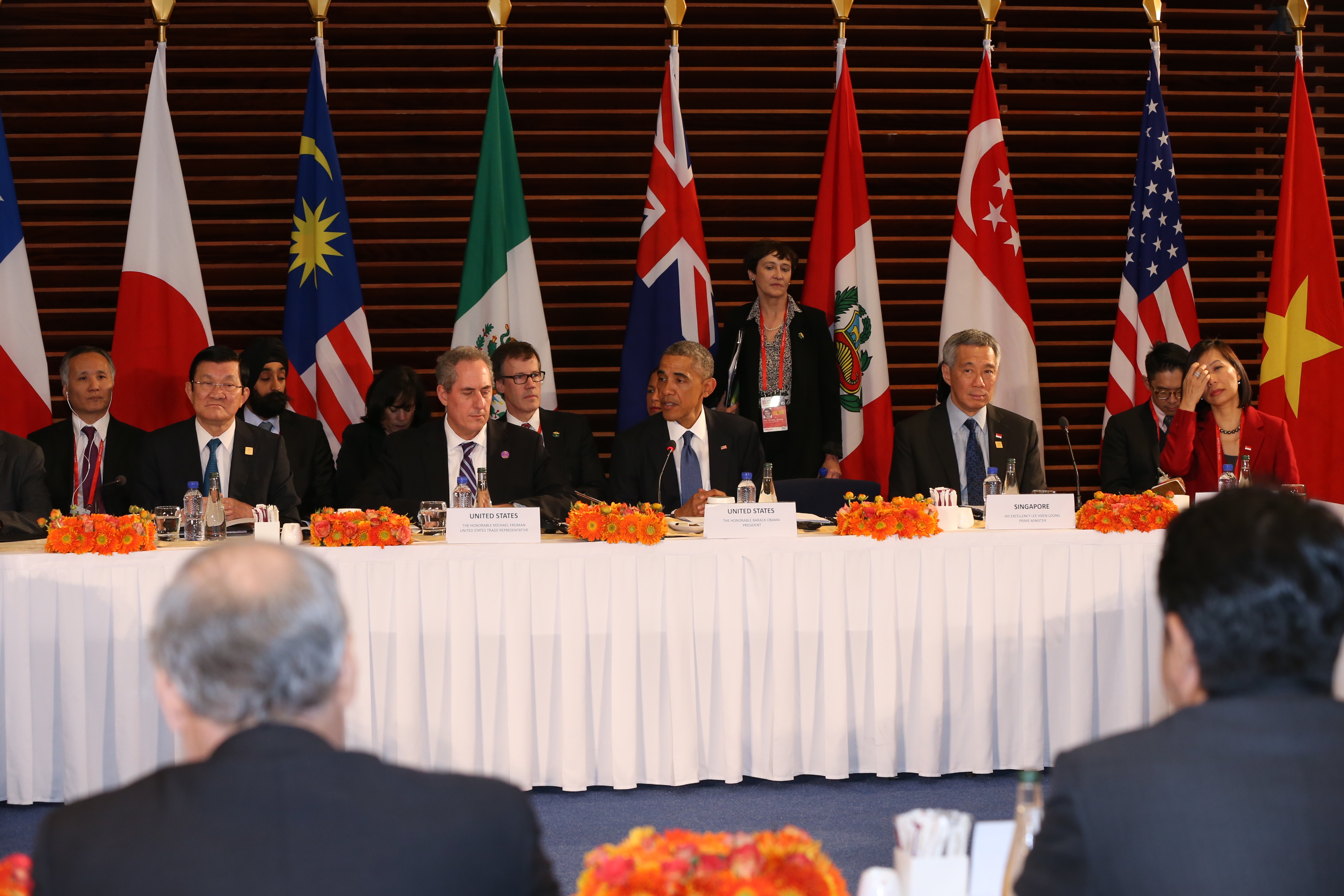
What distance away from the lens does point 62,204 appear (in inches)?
235

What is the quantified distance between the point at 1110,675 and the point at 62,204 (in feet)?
18.3

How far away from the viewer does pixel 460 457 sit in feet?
13.8

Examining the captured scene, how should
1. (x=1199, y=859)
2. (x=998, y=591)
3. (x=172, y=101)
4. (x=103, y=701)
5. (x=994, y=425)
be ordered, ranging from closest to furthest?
(x=1199, y=859) → (x=103, y=701) → (x=998, y=591) → (x=994, y=425) → (x=172, y=101)

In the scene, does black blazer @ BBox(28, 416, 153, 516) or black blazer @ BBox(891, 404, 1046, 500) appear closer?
black blazer @ BBox(891, 404, 1046, 500)

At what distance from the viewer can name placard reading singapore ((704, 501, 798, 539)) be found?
131 inches

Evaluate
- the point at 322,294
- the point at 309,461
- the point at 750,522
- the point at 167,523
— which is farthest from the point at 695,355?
the point at 322,294

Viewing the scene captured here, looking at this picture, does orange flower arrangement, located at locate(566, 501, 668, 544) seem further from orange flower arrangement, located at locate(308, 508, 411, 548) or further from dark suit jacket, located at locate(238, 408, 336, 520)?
dark suit jacket, located at locate(238, 408, 336, 520)

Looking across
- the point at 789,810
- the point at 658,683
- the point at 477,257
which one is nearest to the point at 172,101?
the point at 477,257

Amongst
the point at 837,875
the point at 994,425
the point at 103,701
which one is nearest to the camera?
the point at 837,875

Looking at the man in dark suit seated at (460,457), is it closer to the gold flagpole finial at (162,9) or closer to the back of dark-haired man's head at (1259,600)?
the gold flagpole finial at (162,9)

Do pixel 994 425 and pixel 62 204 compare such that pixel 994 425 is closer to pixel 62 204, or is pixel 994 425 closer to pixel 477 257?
pixel 477 257

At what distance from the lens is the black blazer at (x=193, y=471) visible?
423 cm

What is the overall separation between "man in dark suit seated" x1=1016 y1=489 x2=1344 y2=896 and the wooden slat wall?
5.20 m

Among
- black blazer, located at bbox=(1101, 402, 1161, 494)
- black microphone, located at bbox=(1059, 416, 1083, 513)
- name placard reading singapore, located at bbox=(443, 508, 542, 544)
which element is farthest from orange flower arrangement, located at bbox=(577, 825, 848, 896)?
black blazer, located at bbox=(1101, 402, 1161, 494)
